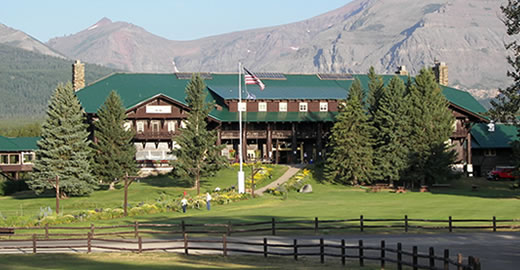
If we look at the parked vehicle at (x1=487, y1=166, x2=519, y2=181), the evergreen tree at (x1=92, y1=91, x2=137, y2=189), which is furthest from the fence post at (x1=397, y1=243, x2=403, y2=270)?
the parked vehicle at (x1=487, y1=166, x2=519, y2=181)

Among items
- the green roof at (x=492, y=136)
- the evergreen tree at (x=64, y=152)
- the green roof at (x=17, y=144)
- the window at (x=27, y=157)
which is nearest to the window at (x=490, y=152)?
the green roof at (x=492, y=136)

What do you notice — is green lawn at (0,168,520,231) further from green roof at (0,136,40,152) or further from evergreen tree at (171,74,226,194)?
green roof at (0,136,40,152)

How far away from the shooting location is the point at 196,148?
7825cm

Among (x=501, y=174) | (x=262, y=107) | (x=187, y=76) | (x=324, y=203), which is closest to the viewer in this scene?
(x=324, y=203)

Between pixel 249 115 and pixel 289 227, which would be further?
pixel 249 115

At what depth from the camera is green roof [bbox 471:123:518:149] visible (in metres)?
96.6

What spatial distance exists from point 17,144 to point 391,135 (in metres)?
45.0

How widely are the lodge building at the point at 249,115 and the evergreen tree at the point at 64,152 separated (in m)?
10.2

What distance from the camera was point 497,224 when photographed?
4700 cm

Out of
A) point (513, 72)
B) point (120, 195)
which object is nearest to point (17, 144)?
point (120, 195)

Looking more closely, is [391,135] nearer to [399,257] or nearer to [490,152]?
[490,152]

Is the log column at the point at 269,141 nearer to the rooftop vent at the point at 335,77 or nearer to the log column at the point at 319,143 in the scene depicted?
the log column at the point at 319,143

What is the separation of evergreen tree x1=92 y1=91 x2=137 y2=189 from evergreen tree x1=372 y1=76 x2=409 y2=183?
975 inches

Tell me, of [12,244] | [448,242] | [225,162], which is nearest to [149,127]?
[225,162]
